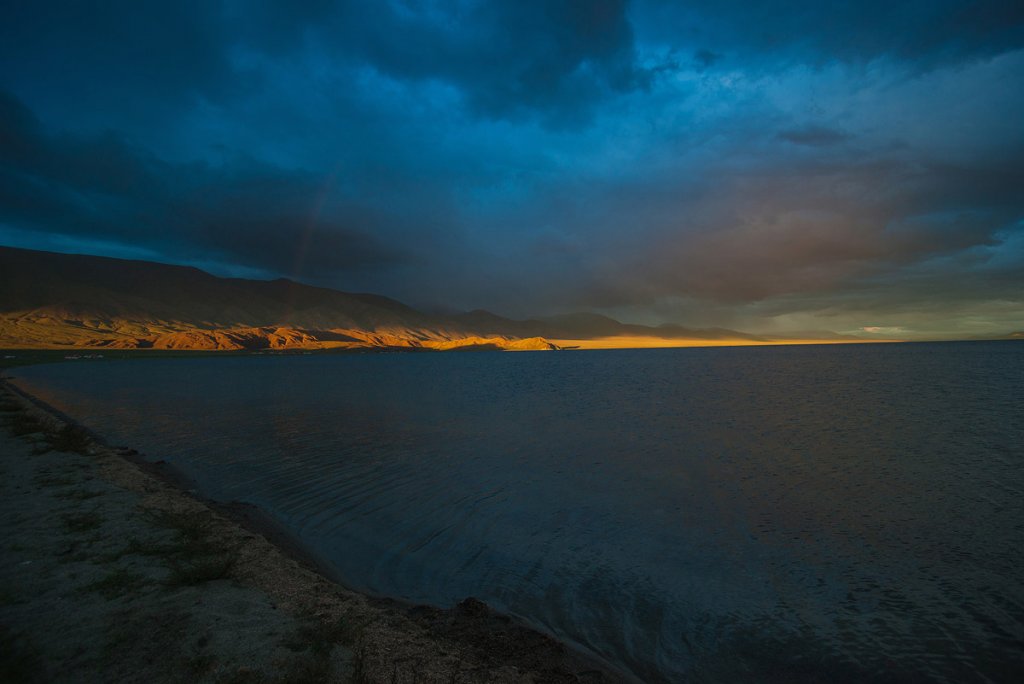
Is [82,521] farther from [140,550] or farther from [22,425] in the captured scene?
[22,425]

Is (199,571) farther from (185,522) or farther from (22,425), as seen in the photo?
(22,425)

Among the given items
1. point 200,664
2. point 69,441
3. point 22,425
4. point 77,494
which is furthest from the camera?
point 22,425

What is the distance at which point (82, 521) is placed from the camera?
39.4ft

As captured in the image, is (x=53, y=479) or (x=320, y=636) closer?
(x=320, y=636)

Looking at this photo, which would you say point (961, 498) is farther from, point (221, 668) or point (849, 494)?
point (221, 668)

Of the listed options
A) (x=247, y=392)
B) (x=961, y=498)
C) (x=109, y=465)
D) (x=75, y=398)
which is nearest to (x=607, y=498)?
(x=961, y=498)

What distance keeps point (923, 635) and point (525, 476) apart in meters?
13.9

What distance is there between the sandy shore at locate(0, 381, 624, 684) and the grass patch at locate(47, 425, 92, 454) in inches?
397

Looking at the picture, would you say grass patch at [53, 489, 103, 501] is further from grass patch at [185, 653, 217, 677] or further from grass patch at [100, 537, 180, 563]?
grass patch at [185, 653, 217, 677]

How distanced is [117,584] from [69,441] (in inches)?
760

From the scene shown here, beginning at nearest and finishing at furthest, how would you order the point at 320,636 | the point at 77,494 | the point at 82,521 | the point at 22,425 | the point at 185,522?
the point at 320,636
the point at 82,521
the point at 185,522
the point at 77,494
the point at 22,425

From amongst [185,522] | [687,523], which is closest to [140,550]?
[185,522]

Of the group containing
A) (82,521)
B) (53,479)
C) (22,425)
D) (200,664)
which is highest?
(200,664)

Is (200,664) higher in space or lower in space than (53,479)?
higher
